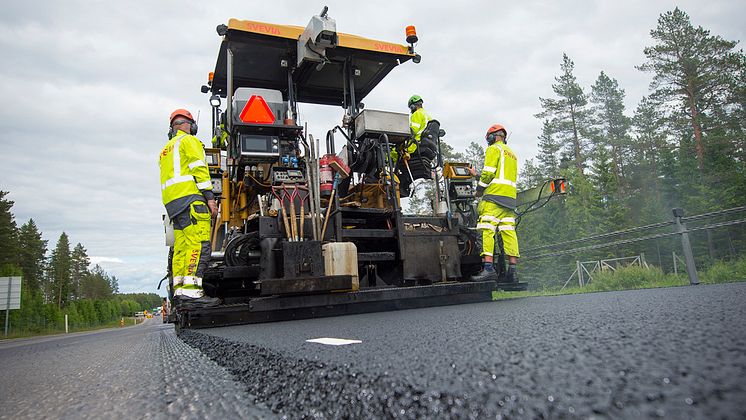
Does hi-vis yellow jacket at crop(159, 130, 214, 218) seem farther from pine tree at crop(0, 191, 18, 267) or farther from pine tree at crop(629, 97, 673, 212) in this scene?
pine tree at crop(0, 191, 18, 267)

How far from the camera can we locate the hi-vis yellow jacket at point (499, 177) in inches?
208

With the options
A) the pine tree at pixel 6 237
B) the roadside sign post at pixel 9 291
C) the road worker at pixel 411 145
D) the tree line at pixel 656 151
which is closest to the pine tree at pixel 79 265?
the pine tree at pixel 6 237

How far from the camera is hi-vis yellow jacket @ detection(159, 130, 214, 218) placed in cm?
411

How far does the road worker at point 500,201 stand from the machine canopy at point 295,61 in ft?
5.59

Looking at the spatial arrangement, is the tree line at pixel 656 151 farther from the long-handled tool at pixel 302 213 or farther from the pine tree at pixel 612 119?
the long-handled tool at pixel 302 213

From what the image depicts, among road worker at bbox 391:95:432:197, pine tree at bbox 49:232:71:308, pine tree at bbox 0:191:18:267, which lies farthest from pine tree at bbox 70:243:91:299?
road worker at bbox 391:95:432:197

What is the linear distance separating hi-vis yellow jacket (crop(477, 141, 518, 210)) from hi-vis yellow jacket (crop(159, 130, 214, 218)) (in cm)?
307

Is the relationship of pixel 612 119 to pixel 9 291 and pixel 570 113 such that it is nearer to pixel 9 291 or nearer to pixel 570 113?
pixel 570 113

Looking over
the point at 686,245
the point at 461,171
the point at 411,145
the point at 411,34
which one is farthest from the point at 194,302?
the point at 686,245

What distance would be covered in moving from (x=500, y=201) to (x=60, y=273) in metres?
77.6

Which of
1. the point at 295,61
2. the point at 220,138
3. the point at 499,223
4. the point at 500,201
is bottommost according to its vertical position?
the point at 499,223

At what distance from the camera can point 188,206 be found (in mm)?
4055

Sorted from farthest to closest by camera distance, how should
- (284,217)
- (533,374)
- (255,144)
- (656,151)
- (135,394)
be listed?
1. (656,151)
2. (255,144)
3. (284,217)
4. (135,394)
5. (533,374)

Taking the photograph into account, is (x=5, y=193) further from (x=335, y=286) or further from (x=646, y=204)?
(x=646, y=204)
